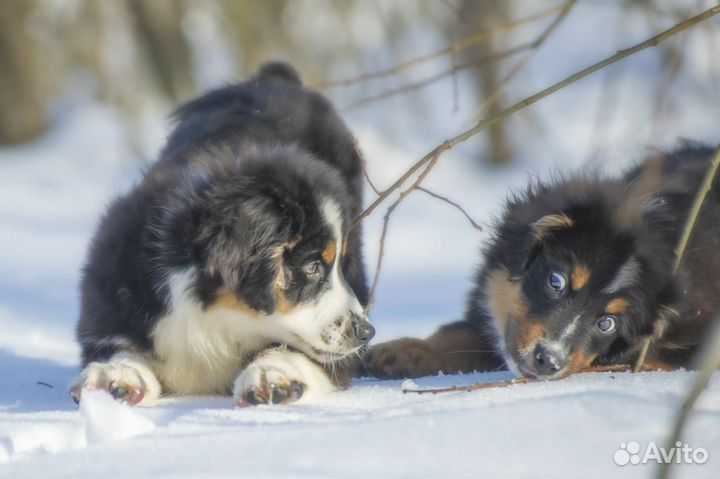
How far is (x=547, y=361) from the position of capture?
375 centimetres

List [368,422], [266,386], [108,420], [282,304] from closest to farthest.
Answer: [368,422] → [108,420] → [266,386] → [282,304]

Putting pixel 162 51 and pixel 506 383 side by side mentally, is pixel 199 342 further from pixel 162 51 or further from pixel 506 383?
pixel 162 51

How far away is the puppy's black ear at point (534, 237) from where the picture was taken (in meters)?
4.07

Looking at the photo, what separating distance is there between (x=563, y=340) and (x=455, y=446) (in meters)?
1.38

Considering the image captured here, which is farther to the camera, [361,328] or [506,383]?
[361,328]

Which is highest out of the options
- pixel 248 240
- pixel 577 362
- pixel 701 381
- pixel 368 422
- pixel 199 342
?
pixel 248 240

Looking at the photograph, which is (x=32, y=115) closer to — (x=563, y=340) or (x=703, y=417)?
(x=563, y=340)

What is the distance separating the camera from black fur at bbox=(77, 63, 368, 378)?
11.7 ft

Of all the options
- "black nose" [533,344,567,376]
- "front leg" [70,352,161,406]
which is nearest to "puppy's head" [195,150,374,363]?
"front leg" [70,352,161,406]

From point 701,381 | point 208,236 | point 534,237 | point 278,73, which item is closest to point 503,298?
point 534,237

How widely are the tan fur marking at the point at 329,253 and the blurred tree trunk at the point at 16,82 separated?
1018cm

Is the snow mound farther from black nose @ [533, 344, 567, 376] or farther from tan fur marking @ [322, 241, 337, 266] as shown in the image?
black nose @ [533, 344, 567, 376]

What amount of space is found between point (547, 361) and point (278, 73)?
2790 millimetres

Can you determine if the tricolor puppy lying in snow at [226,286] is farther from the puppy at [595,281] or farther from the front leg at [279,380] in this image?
the puppy at [595,281]
